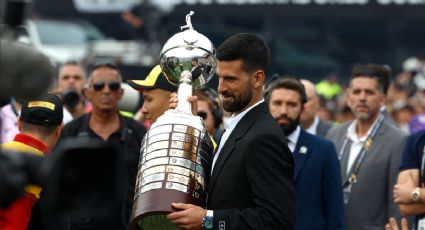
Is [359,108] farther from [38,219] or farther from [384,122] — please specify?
[38,219]

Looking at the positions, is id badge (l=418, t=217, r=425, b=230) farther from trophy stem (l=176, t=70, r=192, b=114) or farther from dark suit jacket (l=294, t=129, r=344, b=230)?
trophy stem (l=176, t=70, r=192, b=114)

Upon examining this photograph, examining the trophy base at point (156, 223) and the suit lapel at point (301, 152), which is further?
the suit lapel at point (301, 152)

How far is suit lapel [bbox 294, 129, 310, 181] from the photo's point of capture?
7433mm

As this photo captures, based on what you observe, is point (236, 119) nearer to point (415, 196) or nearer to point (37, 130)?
point (37, 130)

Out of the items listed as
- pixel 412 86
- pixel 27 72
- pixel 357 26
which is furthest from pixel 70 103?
pixel 357 26

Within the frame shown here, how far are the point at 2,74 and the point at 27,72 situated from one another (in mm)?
67

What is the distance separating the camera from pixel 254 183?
4953 mm

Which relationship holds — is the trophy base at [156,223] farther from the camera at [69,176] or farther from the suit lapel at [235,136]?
the camera at [69,176]

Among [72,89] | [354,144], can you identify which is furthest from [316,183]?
[72,89]

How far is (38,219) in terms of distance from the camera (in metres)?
5.31

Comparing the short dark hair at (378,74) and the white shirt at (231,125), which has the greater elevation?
the short dark hair at (378,74)

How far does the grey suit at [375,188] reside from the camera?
7.95 m

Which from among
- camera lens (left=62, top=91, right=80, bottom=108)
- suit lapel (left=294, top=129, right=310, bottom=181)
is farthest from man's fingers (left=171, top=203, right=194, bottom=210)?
camera lens (left=62, top=91, right=80, bottom=108)

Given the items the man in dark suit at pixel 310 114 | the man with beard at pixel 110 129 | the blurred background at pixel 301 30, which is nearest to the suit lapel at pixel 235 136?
the man with beard at pixel 110 129
